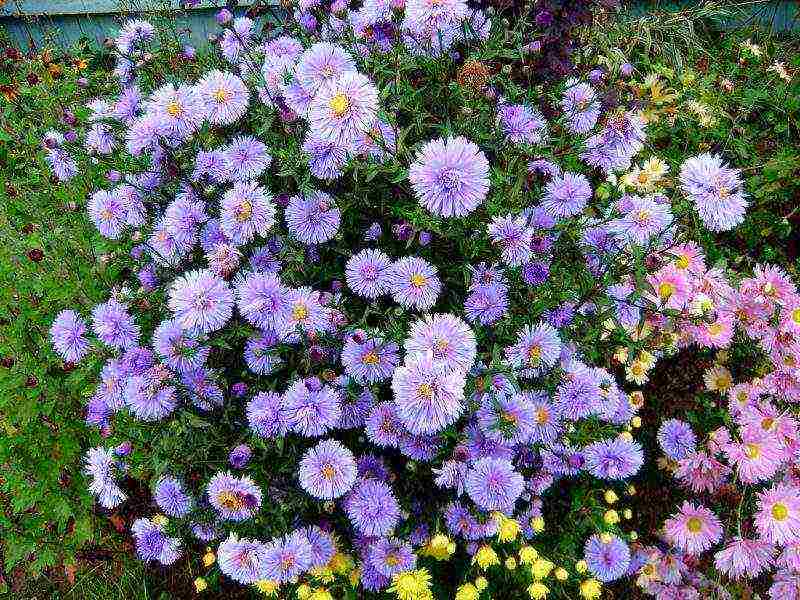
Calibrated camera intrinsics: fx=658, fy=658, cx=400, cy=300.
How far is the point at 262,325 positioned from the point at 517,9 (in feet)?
4.46

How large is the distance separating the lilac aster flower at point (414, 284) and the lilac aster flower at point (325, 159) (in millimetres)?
268

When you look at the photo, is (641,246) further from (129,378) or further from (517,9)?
(129,378)

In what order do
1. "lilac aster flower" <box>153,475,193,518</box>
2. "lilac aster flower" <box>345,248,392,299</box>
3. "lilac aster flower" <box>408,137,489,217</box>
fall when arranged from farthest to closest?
1. "lilac aster flower" <box>153,475,193,518</box>
2. "lilac aster flower" <box>345,248,392,299</box>
3. "lilac aster flower" <box>408,137,489,217</box>

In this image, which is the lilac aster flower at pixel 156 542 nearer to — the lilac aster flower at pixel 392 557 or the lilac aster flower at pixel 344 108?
the lilac aster flower at pixel 392 557

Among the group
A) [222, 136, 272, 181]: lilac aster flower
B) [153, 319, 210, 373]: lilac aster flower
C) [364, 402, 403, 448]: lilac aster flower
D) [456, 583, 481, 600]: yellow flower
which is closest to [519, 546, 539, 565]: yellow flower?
[456, 583, 481, 600]: yellow flower

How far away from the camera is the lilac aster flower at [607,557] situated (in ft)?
5.87

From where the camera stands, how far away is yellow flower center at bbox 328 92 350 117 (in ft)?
4.55

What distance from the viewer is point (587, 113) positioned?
181 cm

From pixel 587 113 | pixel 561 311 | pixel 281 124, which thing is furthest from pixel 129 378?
pixel 587 113

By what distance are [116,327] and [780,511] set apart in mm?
1894

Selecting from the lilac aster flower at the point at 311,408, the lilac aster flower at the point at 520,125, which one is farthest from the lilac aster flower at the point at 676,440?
the lilac aster flower at the point at 311,408

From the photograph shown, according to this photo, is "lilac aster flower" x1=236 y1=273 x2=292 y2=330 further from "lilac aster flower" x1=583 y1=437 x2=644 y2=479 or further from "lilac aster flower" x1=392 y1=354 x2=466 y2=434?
"lilac aster flower" x1=583 y1=437 x2=644 y2=479

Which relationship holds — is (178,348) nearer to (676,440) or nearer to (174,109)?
(174,109)

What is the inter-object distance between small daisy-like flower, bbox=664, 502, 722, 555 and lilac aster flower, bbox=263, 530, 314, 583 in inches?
43.5
